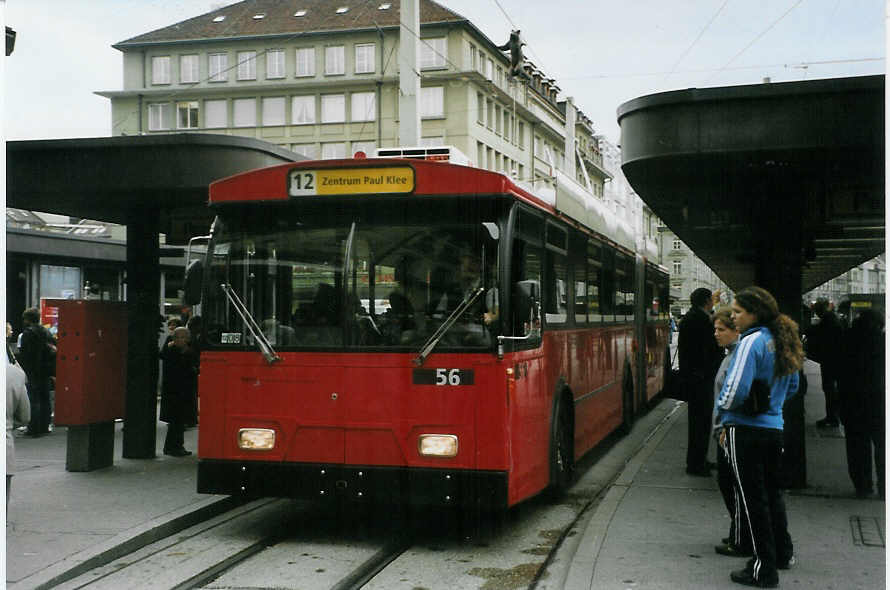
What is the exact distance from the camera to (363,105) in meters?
36.6

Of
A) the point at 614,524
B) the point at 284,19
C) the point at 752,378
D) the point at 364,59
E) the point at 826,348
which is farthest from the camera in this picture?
the point at 364,59

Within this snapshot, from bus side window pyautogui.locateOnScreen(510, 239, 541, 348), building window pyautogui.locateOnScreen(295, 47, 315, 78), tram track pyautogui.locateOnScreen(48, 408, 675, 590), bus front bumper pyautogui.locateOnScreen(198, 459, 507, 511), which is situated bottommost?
tram track pyautogui.locateOnScreen(48, 408, 675, 590)

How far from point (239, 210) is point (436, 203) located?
5.05 feet

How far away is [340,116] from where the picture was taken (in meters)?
37.7

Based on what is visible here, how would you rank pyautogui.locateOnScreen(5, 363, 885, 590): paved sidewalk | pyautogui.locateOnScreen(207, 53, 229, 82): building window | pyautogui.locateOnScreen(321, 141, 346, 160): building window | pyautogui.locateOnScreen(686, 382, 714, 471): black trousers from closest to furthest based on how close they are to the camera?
pyautogui.locateOnScreen(5, 363, 885, 590): paved sidewalk, pyautogui.locateOnScreen(686, 382, 714, 471): black trousers, pyautogui.locateOnScreen(207, 53, 229, 82): building window, pyautogui.locateOnScreen(321, 141, 346, 160): building window

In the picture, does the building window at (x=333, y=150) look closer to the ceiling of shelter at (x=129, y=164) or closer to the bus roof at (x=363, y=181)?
the ceiling of shelter at (x=129, y=164)

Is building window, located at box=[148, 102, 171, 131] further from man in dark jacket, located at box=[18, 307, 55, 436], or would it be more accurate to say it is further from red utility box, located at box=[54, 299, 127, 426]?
red utility box, located at box=[54, 299, 127, 426]

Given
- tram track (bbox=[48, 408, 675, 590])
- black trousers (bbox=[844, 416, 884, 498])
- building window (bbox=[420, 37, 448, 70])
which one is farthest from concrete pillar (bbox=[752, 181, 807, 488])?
building window (bbox=[420, 37, 448, 70])

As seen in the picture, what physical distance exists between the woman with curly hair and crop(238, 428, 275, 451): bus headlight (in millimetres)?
3261

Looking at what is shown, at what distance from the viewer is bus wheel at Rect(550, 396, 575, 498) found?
884 centimetres

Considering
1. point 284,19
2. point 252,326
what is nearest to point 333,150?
point 284,19

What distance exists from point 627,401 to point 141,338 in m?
6.83

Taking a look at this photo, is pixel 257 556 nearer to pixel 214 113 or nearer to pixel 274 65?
pixel 274 65

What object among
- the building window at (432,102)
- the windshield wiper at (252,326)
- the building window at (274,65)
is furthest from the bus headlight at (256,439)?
the building window at (432,102)
